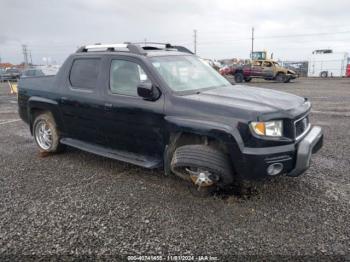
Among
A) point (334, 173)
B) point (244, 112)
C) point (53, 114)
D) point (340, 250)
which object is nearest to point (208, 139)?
point (244, 112)

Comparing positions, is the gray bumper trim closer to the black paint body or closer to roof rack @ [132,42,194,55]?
the black paint body

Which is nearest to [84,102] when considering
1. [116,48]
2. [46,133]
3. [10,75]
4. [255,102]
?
[116,48]

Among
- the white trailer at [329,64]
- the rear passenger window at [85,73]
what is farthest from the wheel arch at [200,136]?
the white trailer at [329,64]

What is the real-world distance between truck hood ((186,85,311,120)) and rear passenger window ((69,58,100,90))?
65.3 inches

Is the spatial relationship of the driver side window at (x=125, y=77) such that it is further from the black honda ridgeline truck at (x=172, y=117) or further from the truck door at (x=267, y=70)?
the truck door at (x=267, y=70)

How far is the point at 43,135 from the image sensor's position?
18.4 feet

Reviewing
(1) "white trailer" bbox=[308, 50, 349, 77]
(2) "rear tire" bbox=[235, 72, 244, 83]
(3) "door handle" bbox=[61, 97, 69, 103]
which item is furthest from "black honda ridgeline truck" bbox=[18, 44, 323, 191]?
(1) "white trailer" bbox=[308, 50, 349, 77]

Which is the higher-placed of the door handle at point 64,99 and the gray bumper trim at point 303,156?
the door handle at point 64,99

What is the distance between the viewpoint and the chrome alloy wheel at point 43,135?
548cm

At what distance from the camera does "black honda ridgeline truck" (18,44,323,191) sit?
331 centimetres

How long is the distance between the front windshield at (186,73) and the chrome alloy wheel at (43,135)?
2.54 m

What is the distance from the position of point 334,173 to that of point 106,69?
362 cm

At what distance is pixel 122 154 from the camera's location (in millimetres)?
4316

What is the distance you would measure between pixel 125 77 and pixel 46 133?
219cm
